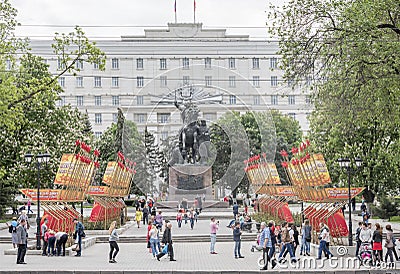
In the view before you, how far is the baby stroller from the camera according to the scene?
23.5m

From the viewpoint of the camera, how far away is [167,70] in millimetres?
80562

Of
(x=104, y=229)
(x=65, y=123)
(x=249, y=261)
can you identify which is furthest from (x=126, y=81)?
(x=249, y=261)

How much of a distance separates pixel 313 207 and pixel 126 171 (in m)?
21.4

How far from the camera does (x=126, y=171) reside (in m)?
50.7

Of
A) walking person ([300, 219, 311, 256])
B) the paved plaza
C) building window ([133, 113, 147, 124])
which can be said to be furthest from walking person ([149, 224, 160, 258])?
building window ([133, 113, 147, 124])

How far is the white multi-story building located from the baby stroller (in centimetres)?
3580

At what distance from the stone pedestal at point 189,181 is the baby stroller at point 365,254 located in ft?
111

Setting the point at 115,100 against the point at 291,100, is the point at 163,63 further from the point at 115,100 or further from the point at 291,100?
the point at 291,100

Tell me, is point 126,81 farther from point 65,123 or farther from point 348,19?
point 348,19

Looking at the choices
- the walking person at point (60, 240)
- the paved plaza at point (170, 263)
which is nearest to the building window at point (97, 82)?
the paved plaza at point (170, 263)

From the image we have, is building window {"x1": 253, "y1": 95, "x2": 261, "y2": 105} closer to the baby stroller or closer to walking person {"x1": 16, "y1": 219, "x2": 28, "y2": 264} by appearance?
the baby stroller

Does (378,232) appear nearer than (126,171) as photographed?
Yes

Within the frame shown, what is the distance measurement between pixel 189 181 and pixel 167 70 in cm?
2519

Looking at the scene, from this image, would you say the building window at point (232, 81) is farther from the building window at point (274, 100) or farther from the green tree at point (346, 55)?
the building window at point (274, 100)
